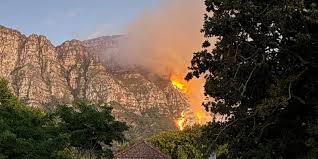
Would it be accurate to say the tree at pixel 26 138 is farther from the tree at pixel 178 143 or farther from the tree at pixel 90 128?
the tree at pixel 178 143

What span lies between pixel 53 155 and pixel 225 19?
8.20 m

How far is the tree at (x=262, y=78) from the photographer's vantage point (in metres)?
16.8

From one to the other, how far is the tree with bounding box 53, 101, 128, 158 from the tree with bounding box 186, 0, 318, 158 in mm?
19438

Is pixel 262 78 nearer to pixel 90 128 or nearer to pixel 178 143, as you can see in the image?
pixel 90 128

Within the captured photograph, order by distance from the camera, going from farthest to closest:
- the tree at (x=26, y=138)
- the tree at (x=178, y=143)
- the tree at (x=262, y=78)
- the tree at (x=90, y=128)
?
the tree at (x=178, y=143) → the tree at (x=90, y=128) → the tree at (x=26, y=138) → the tree at (x=262, y=78)

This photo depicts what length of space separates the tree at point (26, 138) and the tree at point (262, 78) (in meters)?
6.25

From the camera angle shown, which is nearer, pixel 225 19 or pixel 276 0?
pixel 276 0

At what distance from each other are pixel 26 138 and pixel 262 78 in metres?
9.50

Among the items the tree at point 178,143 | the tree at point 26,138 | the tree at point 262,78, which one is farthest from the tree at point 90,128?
the tree at point 178,143

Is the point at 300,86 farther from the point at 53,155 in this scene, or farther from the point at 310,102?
the point at 53,155

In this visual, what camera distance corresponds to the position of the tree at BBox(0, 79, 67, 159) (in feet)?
58.2

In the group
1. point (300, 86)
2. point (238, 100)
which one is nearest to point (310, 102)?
point (300, 86)

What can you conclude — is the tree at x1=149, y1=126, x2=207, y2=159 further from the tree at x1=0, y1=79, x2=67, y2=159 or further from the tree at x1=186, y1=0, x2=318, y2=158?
the tree at x1=186, y1=0, x2=318, y2=158

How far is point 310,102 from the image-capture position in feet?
57.0
